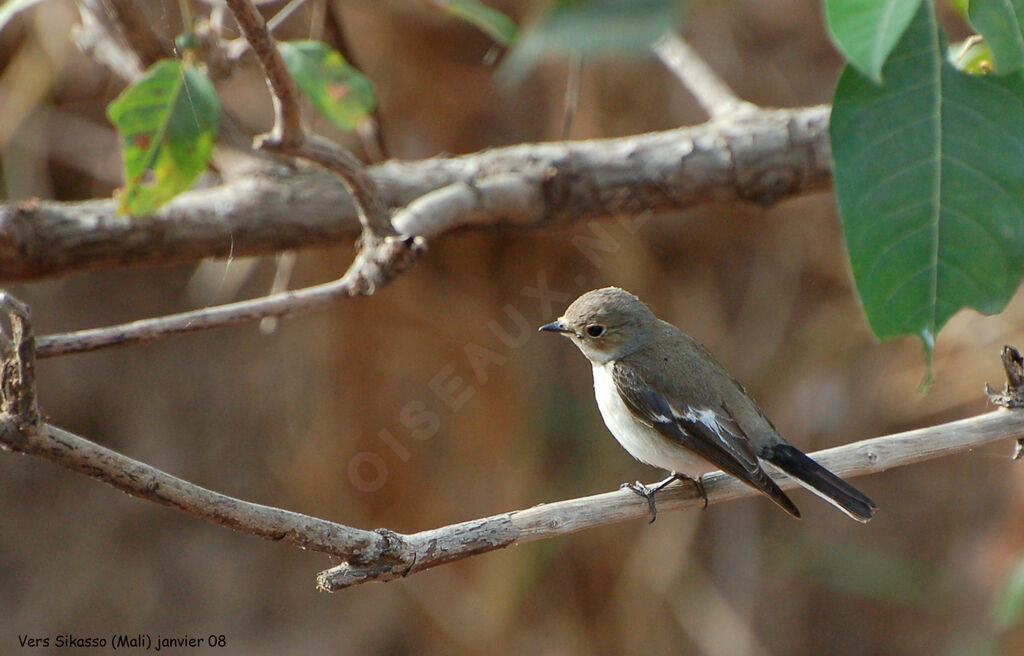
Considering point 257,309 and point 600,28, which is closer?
point 257,309

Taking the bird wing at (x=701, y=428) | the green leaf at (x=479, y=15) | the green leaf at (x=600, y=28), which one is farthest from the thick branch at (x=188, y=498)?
the green leaf at (x=600, y=28)

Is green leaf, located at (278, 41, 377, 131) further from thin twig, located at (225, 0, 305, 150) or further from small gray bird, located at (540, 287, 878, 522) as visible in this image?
small gray bird, located at (540, 287, 878, 522)

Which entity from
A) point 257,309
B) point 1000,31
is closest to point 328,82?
point 257,309

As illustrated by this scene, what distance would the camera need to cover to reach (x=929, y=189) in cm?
190

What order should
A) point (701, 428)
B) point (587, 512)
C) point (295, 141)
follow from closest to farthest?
1. point (587, 512)
2. point (295, 141)
3. point (701, 428)

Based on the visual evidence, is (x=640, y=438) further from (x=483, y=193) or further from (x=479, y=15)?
(x=479, y=15)

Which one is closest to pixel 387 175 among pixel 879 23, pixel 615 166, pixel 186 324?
pixel 615 166

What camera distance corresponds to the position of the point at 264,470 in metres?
4.32

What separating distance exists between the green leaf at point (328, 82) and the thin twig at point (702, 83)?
92 centimetres

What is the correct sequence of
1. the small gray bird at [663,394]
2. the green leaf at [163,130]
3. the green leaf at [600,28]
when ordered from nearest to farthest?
the green leaf at [163,130] < the small gray bird at [663,394] < the green leaf at [600,28]

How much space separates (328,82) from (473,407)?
202 centimetres

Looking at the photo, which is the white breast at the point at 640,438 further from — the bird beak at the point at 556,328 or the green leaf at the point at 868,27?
A: the green leaf at the point at 868,27

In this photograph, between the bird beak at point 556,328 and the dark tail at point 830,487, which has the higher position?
the bird beak at point 556,328

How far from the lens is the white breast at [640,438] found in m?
2.41
